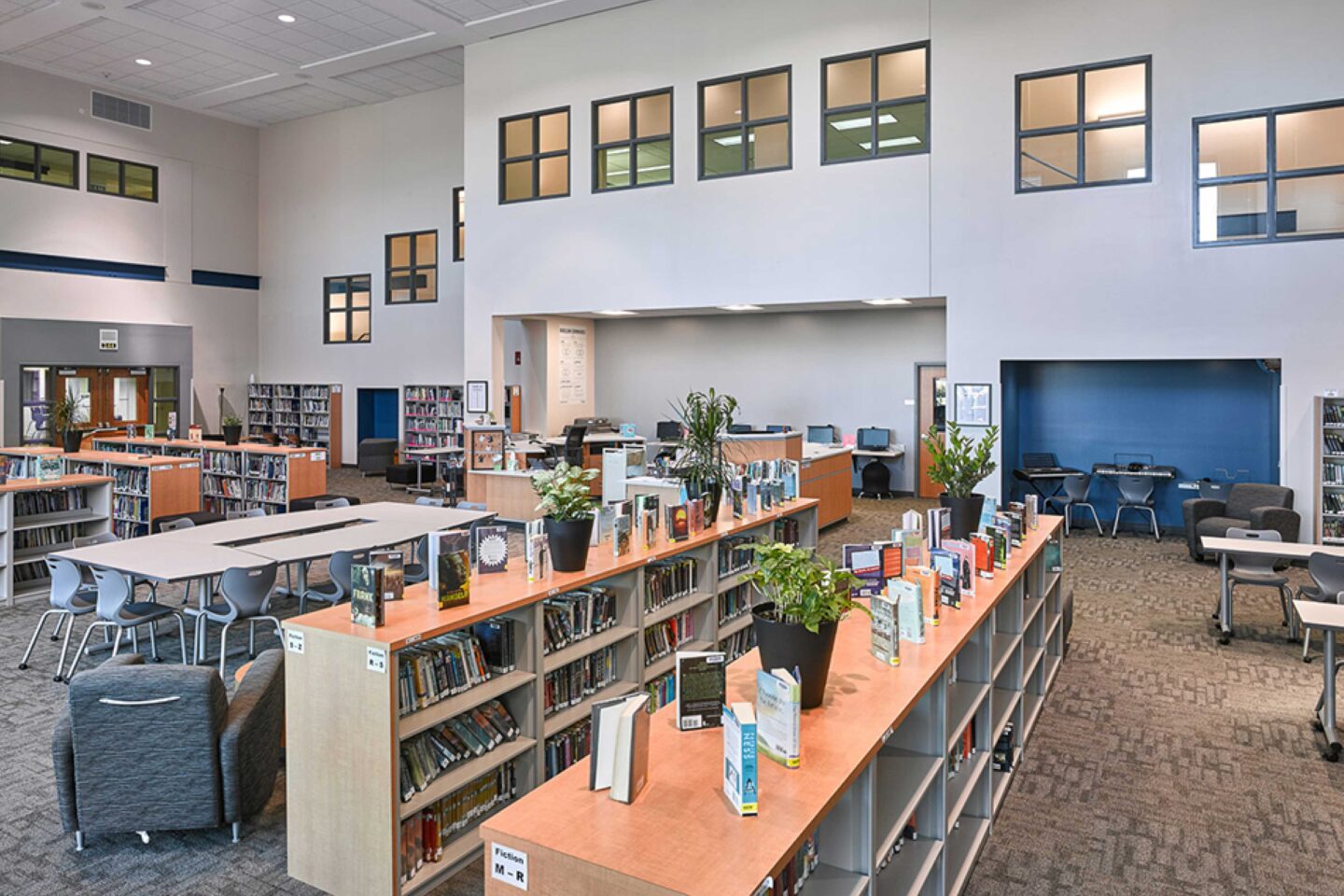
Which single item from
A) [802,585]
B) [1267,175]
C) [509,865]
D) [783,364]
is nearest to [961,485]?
[802,585]

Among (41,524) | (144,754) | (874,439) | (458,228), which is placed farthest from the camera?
(458,228)

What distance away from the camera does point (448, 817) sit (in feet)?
11.2

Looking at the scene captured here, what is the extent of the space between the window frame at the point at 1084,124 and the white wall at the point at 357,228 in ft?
34.1

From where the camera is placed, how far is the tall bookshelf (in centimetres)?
877

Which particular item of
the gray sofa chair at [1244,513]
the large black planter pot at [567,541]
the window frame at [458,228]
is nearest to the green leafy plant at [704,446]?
the large black planter pot at [567,541]

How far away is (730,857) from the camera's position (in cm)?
185

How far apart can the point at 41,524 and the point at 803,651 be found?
815 cm

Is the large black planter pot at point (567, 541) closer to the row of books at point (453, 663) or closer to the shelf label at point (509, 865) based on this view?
the row of books at point (453, 663)

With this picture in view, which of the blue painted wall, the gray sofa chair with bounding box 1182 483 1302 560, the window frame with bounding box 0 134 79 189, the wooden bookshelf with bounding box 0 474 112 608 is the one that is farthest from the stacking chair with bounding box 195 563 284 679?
the window frame with bounding box 0 134 79 189

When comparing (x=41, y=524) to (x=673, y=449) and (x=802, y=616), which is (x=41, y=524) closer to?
(x=673, y=449)

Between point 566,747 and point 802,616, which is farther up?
point 802,616

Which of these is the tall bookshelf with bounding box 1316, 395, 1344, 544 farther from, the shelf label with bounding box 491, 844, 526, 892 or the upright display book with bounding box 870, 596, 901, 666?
the shelf label with bounding box 491, 844, 526, 892

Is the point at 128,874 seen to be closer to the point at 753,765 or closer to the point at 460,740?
the point at 460,740

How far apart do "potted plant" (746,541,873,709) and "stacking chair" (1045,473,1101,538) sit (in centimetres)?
888
